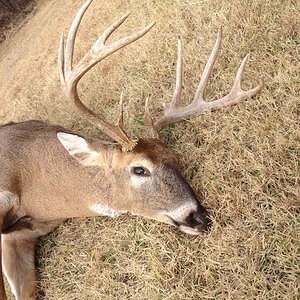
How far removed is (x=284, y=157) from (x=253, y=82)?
1.05m

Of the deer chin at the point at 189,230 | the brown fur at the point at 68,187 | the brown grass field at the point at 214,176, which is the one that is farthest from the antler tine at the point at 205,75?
the deer chin at the point at 189,230

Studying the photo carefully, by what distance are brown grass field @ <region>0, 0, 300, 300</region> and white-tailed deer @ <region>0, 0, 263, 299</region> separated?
0.29 metres

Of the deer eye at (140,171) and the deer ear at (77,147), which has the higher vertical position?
the deer ear at (77,147)

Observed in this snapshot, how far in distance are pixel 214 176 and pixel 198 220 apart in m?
0.61

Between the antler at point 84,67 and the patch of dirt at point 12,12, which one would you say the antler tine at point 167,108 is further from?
the patch of dirt at point 12,12

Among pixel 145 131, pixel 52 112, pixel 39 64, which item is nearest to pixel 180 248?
pixel 145 131

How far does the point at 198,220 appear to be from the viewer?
15.0 feet

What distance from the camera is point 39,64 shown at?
11852 mm

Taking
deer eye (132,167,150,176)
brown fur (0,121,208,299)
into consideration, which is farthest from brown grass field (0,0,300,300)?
deer eye (132,167,150,176)

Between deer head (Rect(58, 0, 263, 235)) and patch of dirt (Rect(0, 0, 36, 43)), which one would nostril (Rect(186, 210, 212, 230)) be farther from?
patch of dirt (Rect(0, 0, 36, 43))

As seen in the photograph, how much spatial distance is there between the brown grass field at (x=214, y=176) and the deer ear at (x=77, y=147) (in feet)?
2.67

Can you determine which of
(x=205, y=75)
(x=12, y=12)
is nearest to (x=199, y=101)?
(x=205, y=75)

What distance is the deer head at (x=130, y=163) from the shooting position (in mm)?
4500

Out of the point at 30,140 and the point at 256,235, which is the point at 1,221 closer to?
the point at 30,140
